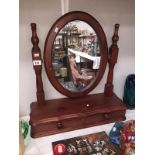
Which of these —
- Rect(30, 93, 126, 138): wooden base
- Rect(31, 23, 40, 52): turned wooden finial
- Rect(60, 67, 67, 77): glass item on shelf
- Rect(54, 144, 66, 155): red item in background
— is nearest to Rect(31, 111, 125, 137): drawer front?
Rect(30, 93, 126, 138): wooden base

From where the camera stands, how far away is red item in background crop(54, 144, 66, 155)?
891 mm

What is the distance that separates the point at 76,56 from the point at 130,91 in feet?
1.40

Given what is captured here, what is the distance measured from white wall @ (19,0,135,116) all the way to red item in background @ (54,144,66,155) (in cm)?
34

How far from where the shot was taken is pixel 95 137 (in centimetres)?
98

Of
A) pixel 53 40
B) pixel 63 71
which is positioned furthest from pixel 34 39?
pixel 63 71

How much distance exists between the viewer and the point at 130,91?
1292 millimetres

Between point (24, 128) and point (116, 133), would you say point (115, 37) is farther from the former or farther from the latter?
point (24, 128)
